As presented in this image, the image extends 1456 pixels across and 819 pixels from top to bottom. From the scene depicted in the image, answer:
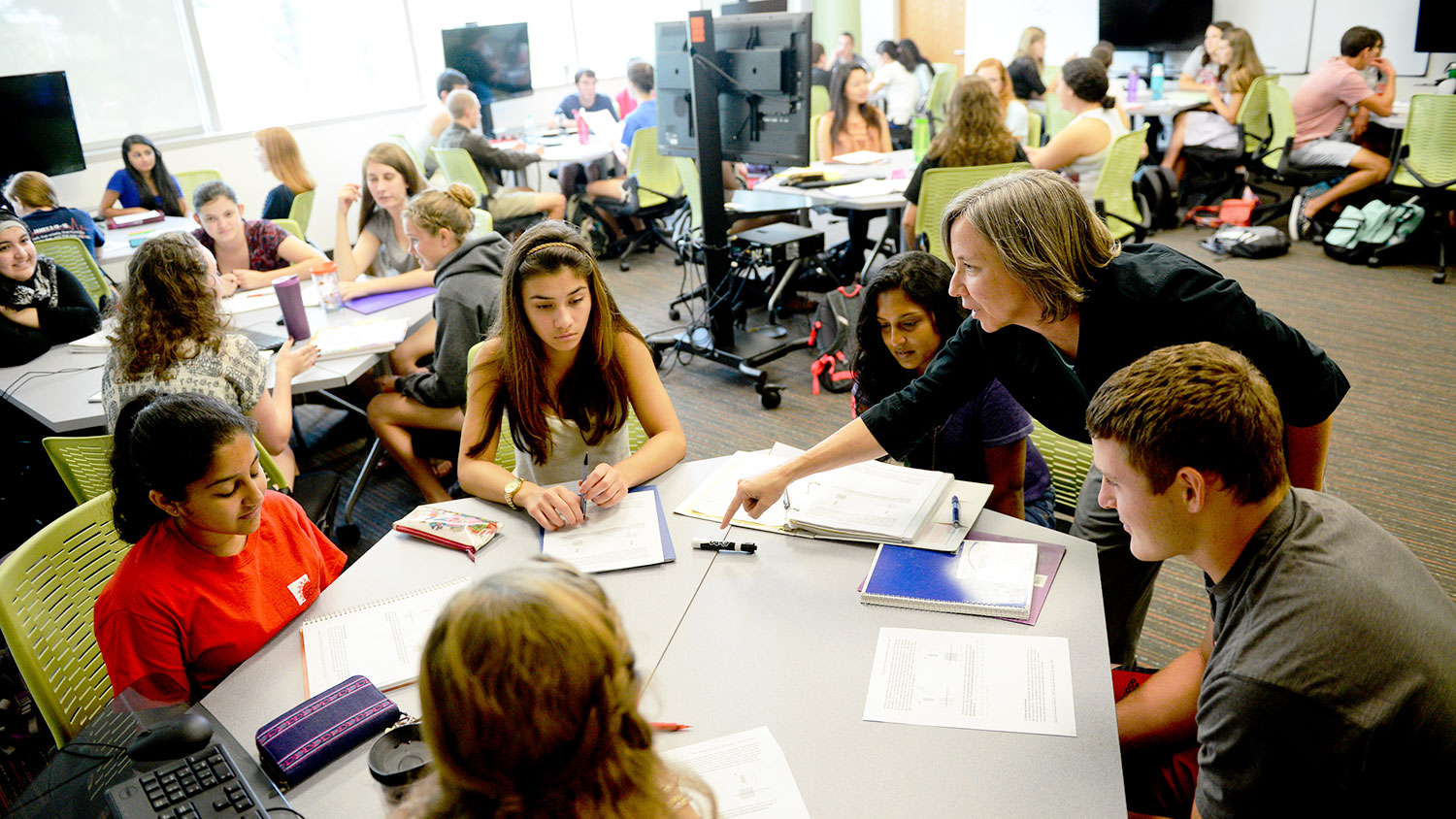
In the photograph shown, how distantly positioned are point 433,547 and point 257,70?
6.69 m

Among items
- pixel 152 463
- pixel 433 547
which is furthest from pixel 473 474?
pixel 152 463

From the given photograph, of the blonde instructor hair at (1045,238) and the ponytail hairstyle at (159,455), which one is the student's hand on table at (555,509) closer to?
the ponytail hairstyle at (159,455)

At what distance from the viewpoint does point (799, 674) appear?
1404 millimetres

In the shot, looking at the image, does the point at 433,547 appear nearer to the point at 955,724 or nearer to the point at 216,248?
the point at 955,724

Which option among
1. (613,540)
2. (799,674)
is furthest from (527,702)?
(613,540)

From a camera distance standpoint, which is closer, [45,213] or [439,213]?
[439,213]

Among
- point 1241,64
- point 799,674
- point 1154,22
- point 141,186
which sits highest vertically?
point 1154,22

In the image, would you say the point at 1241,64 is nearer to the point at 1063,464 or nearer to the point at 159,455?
the point at 1063,464

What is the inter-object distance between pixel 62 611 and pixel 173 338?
3.35ft

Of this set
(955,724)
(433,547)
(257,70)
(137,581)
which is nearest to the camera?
(955,724)

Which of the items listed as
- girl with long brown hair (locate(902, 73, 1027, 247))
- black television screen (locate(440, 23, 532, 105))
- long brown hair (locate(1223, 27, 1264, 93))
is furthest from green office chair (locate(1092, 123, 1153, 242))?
black television screen (locate(440, 23, 532, 105))

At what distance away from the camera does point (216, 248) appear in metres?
3.76

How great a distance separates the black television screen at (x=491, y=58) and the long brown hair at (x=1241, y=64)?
5604 millimetres

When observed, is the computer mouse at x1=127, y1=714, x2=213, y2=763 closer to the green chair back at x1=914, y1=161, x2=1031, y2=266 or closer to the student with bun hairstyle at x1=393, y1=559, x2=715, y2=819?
the student with bun hairstyle at x1=393, y1=559, x2=715, y2=819
